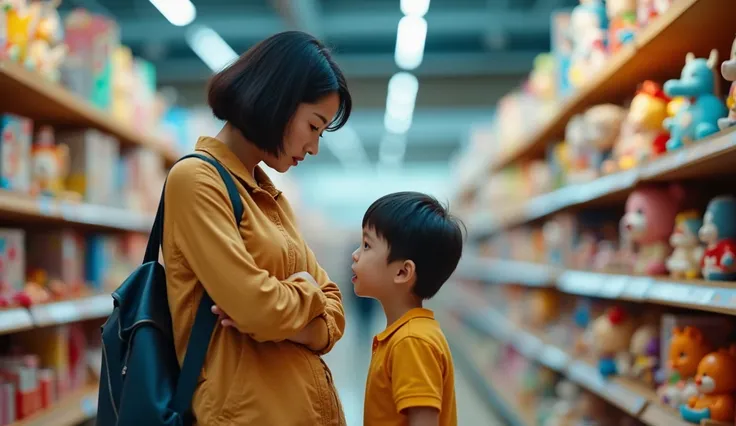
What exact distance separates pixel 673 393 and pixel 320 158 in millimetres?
16353

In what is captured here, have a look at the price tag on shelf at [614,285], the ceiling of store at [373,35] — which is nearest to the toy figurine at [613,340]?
the price tag on shelf at [614,285]

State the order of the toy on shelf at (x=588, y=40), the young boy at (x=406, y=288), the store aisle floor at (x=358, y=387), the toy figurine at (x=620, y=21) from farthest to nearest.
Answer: the store aisle floor at (x=358, y=387) < the toy on shelf at (x=588, y=40) < the toy figurine at (x=620, y=21) < the young boy at (x=406, y=288)

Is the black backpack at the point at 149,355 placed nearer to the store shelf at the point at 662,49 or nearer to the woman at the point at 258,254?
the woman at the point at 258,254

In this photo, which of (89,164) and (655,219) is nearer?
(655,219)

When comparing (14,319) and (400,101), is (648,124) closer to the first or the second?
(14,319)

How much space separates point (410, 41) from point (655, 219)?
635 cm

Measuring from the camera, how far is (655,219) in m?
2.87

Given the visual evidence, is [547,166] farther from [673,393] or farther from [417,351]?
[417,351]

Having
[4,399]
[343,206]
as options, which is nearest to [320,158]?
[343,206]

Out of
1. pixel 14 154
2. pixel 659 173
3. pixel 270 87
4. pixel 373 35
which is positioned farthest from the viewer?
pixel 373 35

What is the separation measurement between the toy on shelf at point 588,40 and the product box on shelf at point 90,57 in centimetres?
232

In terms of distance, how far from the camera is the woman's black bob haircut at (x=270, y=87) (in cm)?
166

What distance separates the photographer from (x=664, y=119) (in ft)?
9.29

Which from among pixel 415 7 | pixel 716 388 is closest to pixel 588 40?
pixel 716 388
